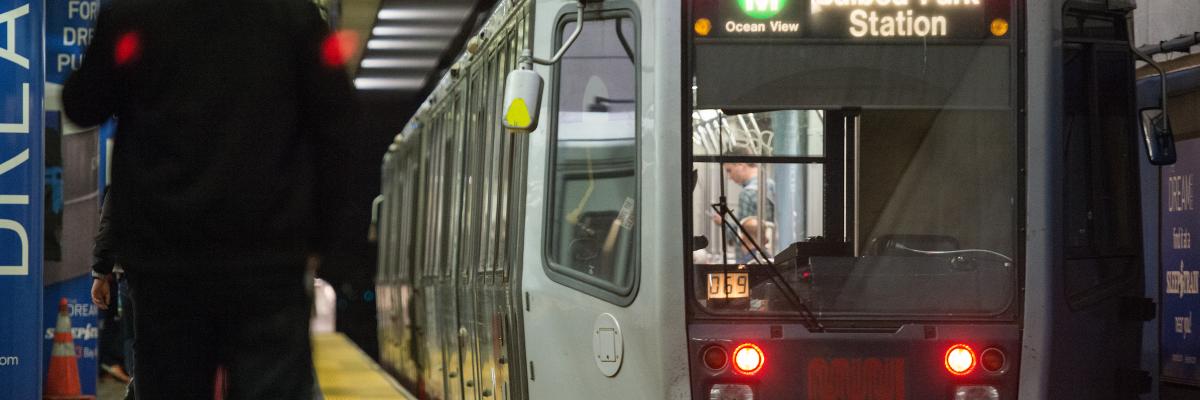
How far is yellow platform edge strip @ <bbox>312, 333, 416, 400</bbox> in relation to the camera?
1384cm

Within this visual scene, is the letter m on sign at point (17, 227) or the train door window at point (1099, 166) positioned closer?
the train door window at point (1099, 166)

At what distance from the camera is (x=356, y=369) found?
18469 mm

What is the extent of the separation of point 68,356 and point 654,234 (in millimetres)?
5540

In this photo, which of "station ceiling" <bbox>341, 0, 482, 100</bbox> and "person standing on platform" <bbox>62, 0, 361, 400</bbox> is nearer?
"person standing on platform" <bbox>62, 0, 361, 400</bbox>

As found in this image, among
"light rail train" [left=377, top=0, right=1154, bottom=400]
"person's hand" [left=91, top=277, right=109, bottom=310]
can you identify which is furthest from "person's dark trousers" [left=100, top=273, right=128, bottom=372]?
"light rail train" [left=377, top=0, right=1154, bottom=400]

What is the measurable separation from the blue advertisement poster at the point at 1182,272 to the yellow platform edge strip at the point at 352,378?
571cm

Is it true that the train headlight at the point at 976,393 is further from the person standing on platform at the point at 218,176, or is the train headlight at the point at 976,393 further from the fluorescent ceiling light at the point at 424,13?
the fluorescent ceiling light at the point at 424,13

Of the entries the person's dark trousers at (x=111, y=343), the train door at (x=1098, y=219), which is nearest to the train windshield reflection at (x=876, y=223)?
the train door at (x=1098, y=219)

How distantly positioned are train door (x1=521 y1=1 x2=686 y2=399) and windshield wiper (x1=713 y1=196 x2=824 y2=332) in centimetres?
19

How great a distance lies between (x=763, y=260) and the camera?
608 centimetres

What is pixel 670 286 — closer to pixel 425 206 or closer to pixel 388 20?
pixel 425 206

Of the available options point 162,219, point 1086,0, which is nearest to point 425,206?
point 1086,0

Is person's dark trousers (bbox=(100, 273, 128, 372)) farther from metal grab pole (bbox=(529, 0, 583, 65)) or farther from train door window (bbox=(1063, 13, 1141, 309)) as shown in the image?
train door window (bbox=(1063, 13, 1141, 309))

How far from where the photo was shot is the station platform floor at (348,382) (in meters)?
13.5
